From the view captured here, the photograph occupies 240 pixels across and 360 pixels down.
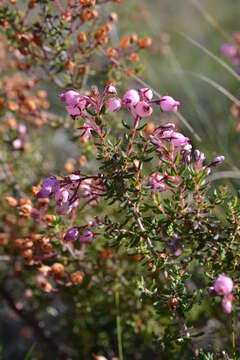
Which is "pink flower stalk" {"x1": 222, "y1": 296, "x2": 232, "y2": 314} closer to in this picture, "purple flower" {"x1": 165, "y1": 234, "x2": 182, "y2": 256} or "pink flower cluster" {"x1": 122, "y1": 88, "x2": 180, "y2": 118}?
"purple flower" {"x1": 165, "y1": 234, "x2": 182, "y2": 256}

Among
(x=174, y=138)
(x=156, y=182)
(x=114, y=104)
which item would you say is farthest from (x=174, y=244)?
(x=114, y=104)

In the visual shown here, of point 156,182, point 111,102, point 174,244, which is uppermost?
point 111,102

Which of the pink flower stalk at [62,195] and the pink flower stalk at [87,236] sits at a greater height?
the pink flower stalk at [62,195]

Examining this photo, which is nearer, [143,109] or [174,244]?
[143,109]

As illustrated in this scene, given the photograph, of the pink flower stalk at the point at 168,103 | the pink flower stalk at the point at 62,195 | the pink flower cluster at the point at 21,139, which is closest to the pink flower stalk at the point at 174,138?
the pink flower stalk at the point at 168,103

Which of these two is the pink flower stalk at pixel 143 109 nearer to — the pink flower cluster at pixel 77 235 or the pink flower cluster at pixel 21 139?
the pink flower cluster at pixel 77 235

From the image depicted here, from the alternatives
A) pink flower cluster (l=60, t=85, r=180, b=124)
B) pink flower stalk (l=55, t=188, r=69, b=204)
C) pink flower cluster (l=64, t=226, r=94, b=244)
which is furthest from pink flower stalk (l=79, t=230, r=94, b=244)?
pink flower cluster (l=60, t=85, r=180, b=124)

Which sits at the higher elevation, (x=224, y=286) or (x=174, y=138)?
(x=174, y=138)

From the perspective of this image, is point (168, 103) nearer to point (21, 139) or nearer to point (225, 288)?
point (225, 288)

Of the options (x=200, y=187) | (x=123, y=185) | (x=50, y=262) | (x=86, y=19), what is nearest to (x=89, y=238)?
(x=123, y=185)

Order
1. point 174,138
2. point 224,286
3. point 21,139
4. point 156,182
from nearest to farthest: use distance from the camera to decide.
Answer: point 224,286, point 174,138, point 156,182, point 21,139
